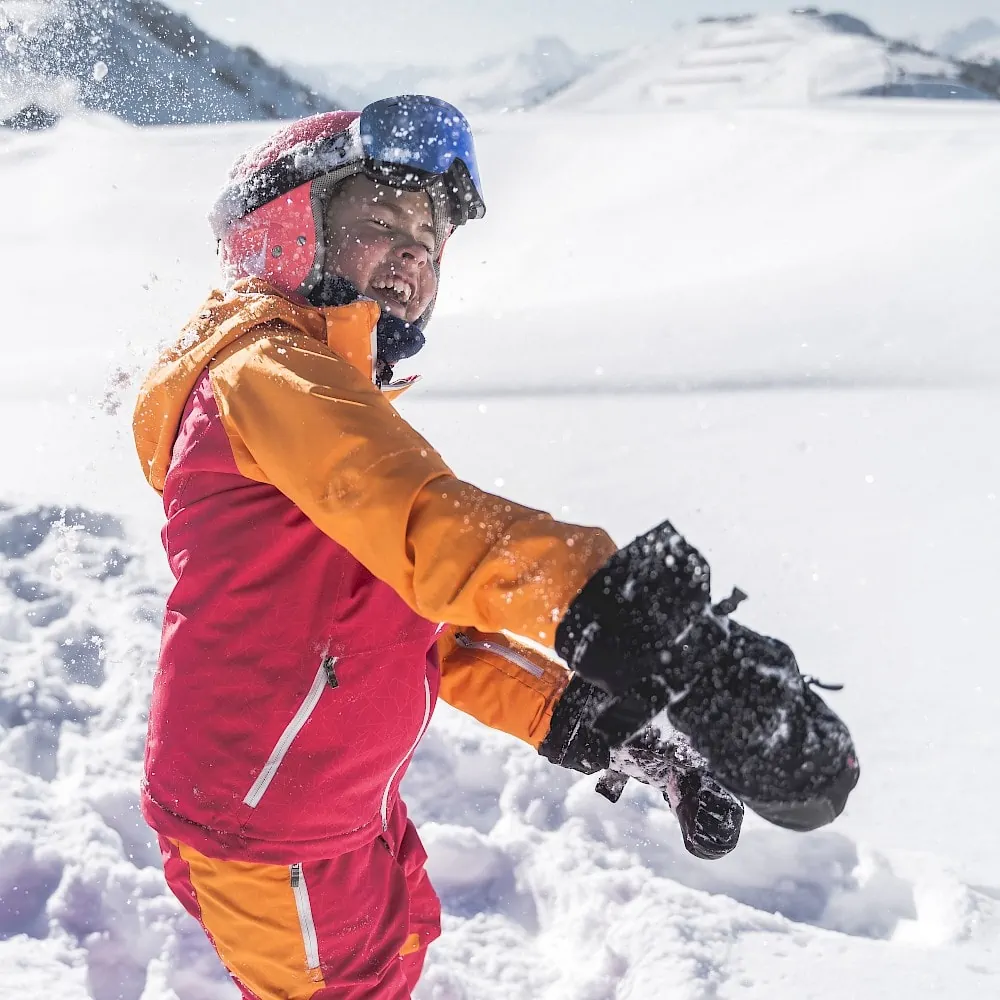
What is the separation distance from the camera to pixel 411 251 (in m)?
2.00

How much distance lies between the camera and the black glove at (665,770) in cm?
188

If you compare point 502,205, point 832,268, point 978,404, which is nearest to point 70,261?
point 502,205

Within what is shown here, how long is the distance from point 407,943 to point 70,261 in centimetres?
1342

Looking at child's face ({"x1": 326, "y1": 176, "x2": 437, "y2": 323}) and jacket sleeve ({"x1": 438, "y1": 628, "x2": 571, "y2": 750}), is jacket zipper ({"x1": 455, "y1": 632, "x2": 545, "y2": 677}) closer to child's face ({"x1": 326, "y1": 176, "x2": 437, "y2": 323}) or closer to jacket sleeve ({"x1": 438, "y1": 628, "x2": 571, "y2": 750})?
jacket sleeve ({"x1": 438, "y1": 628, "x2": 571, "y2": 750})

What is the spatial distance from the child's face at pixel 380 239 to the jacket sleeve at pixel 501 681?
768 millimetres

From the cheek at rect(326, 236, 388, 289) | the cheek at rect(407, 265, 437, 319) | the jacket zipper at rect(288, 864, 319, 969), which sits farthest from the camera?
the cheek at rect(407, 265, 437, 319)

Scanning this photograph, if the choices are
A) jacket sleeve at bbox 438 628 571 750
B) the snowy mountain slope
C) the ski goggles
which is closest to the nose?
the ski goggles

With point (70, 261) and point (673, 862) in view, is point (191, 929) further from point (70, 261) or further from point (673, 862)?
point (70, 261)

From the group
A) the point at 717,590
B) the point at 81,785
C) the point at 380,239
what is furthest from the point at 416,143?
the point at 717,590

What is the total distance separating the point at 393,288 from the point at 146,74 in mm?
28759

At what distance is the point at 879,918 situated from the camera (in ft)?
8.32

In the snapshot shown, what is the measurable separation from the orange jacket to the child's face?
22 centimetres

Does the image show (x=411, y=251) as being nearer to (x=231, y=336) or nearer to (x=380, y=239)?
(x=380, y=239)

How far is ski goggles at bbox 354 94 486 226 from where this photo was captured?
6.45 ft
